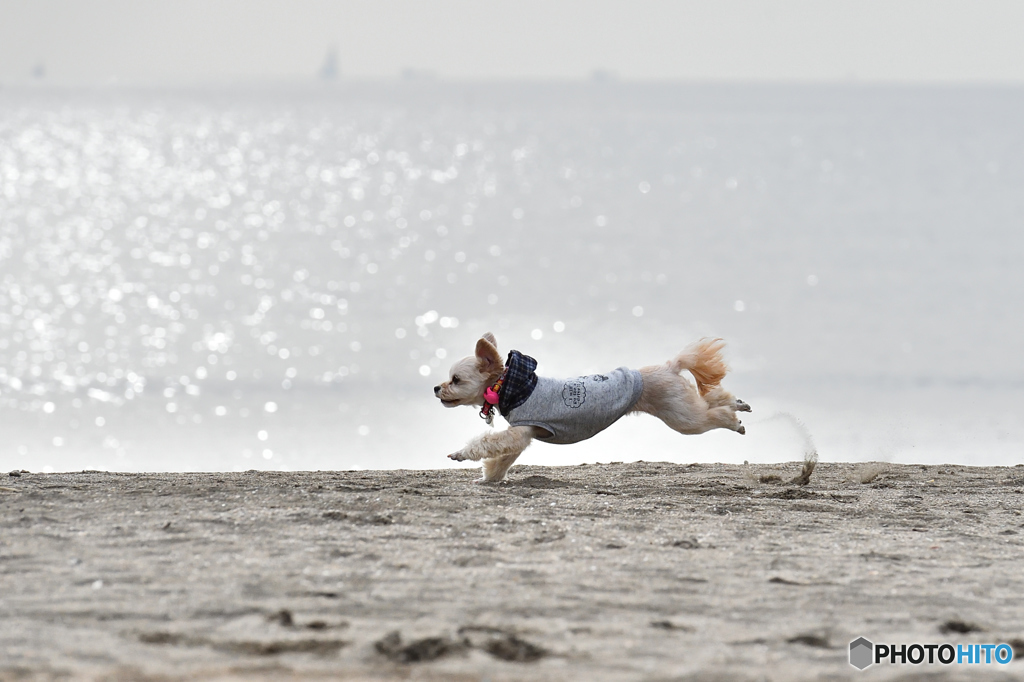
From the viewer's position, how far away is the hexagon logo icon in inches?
159

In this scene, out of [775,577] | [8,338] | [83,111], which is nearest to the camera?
[775,577]

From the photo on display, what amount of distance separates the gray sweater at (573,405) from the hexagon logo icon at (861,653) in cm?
358

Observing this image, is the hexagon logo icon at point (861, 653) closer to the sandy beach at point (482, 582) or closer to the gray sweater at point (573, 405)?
the sandy beach at point (482, 582)

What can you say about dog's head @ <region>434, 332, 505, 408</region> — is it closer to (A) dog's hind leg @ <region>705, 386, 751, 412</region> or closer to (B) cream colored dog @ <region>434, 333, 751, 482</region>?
(B) cream colored dog @ <region>434, 333, 751, 482</region>

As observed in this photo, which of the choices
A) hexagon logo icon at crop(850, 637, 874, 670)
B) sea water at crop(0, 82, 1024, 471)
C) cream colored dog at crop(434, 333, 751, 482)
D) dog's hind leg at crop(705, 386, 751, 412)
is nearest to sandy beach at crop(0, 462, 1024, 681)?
hexagon logo icon at crop(850, 637, 874, 670)

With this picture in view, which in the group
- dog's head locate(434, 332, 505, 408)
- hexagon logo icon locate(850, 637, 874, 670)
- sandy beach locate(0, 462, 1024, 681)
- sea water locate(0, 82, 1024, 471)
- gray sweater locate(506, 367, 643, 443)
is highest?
sea water locate(0, 82, 1024, 471)

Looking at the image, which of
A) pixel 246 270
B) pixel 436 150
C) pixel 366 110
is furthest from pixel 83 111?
pixel 246 270

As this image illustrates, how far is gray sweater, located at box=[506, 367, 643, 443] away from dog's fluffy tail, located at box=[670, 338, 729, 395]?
514 millimetres

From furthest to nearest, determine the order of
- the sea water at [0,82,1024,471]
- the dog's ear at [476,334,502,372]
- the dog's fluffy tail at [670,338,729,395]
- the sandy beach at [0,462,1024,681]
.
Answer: the sea water at [0,82,1024,471], the dog's fluffy tail at [670,338,729,395], the dog's ear at [476,334,502,372], the sandy beach at [0,462,1024,681]

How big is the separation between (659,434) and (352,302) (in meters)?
13.8

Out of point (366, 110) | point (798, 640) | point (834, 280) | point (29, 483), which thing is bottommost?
point (798, 640)

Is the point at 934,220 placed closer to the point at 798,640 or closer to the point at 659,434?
the point at 659,434

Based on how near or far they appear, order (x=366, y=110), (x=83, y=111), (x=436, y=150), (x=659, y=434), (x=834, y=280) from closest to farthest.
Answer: (x=659, y=434), (x=834, y=280), (x=436, y=150), (x=366, y=110), (x=83, y=111)

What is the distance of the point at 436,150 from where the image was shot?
227 feet
